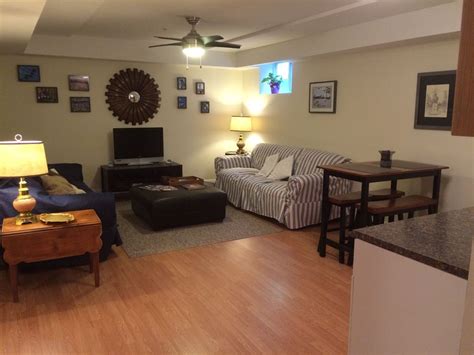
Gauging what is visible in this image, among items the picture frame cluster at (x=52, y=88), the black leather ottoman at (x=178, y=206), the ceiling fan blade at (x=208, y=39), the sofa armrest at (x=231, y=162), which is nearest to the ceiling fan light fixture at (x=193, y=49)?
the ceiling fan blade at (x=208, y=39)

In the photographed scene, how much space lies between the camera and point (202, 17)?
443cm

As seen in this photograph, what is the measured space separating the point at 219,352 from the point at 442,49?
3.66m

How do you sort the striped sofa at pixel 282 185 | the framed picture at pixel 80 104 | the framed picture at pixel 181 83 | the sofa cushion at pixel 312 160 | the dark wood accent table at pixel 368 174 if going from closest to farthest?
the dark wood accent table at pixel 368 174 → the striped sofa at pixel 282 185 → the sofa cushion at pixel 312 160 → the framed picture at pixel 80 104 → the framed picture at pixel 181 83

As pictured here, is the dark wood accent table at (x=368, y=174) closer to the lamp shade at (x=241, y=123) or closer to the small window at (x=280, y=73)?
the small window at (x=280, y=73)

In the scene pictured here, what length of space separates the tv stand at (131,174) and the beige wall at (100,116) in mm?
423

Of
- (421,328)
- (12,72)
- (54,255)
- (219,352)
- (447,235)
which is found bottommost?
(219,352)

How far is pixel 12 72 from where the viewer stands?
18.5 ft

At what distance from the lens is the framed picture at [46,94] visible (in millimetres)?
5824

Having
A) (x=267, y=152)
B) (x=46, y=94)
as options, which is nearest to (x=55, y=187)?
(x=46, y=94)

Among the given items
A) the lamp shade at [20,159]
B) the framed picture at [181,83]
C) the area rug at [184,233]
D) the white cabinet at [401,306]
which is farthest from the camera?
the framed picture at [181,83]

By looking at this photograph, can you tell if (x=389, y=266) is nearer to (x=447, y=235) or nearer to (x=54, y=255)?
(x=447, y=235)

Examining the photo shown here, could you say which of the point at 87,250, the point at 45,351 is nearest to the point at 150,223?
the point at 87,250

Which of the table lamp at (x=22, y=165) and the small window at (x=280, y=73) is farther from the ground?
the small window at (x=280, y=73)

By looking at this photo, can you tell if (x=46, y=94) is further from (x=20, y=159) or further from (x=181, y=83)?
(x=20, y=159)
